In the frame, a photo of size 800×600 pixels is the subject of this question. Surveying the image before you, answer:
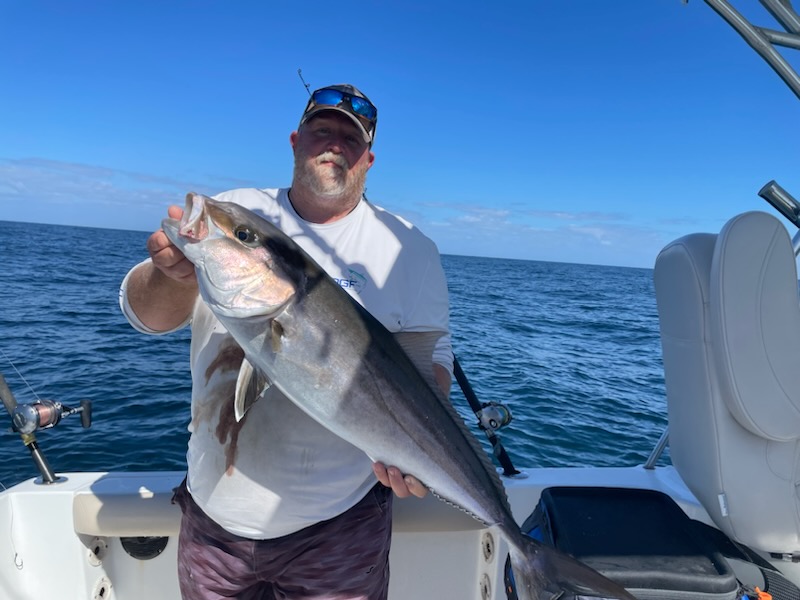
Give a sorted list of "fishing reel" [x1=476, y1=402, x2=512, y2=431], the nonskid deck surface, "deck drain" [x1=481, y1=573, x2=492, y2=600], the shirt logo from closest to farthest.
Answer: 1. the shirt logo
2. the nonskid deck surface
3. "deck drain" [x1=481, y1=573, x2=492, y2=600]
4. "fishing reel" [x1=476, y1=402, x2=512, y2=431]

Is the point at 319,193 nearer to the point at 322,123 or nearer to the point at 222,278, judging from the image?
the point at 322,123

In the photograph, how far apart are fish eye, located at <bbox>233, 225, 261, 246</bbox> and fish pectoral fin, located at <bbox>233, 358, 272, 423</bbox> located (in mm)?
433

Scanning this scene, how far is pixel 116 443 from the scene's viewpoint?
666cm

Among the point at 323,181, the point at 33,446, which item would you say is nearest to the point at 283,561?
the point at 323,181

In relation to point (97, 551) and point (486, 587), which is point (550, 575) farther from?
point (97, 551)

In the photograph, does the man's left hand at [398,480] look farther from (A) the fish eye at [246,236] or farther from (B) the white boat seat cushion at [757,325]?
(B) the white boat seat cushion at [757,325]

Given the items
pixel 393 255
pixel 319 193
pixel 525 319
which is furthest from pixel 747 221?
pixel 525 319

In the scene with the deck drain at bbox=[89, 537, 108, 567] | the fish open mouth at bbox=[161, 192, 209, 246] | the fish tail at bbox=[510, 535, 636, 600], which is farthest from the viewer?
the deck drain at bbox=[89, 537, 108, 567]

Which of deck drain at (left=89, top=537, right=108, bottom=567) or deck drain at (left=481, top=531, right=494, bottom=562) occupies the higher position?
deck drain at (left=481, top=531, right=494, bottom=562)

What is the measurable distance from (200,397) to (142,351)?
10.5 meters

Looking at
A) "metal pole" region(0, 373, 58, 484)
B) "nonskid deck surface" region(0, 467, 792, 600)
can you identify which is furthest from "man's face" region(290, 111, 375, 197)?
"metal pole" region(0, 373, 58, 484)

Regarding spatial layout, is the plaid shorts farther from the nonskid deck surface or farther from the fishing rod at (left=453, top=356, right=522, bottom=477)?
the fishing rod at (left=453, top=356, right=522, bottom=477)

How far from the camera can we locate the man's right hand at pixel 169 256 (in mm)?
1784

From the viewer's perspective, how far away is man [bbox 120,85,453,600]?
2.05 metres
